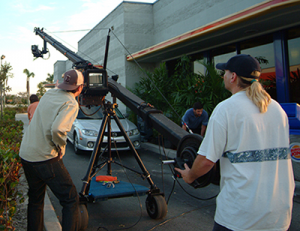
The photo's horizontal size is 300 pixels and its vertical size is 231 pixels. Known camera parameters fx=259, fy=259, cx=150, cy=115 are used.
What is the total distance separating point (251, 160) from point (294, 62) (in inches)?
305

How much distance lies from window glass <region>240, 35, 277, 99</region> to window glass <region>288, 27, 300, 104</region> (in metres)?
0.53

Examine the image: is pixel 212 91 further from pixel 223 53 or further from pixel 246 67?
pixel 246 67

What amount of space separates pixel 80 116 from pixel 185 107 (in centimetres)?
378

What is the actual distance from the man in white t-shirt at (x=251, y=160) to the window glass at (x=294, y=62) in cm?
730

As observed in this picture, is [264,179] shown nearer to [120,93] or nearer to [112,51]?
[120,93]

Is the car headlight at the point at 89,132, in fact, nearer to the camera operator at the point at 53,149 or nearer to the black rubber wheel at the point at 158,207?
the black rubber wheel at the point at 158,207

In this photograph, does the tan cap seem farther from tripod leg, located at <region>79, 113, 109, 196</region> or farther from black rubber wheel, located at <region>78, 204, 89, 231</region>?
black rubber wheel, located at <region>78, 204, 89, 231</region>

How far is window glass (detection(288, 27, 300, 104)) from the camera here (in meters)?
7.85

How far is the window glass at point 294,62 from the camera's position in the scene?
309 inches

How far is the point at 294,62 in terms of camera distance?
800 centimetres

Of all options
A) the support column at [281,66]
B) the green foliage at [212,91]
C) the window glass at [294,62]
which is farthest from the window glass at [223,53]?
the green foliage at [212,91]

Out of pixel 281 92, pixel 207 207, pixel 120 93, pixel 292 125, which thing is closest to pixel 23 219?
pixel 120 93

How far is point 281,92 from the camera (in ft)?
26.8

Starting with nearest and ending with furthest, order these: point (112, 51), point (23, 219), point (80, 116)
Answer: point (23, 219)
point (80, 116)
point (112, 51)
